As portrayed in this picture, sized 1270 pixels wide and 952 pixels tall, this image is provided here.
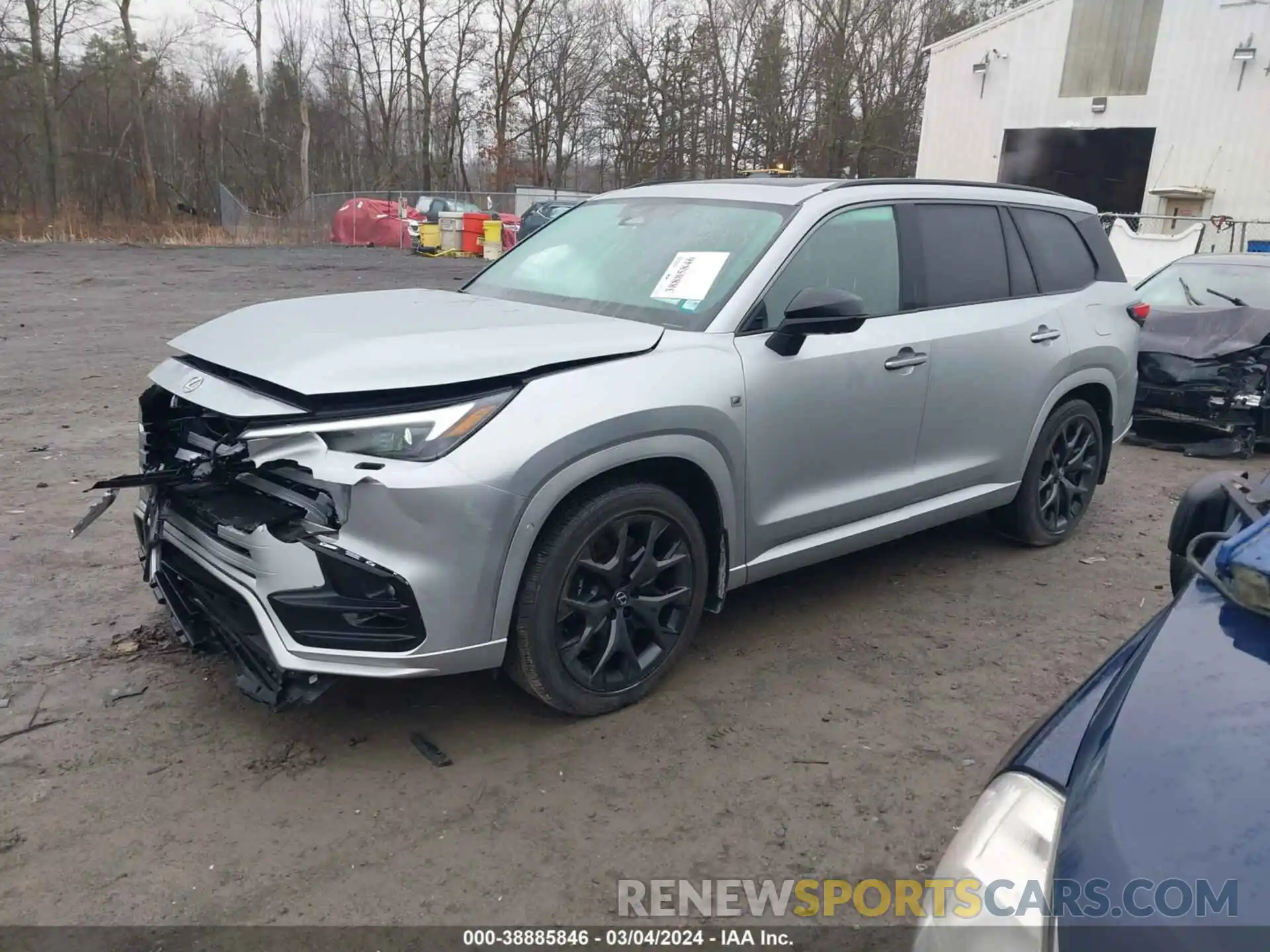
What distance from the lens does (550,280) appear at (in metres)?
4.20

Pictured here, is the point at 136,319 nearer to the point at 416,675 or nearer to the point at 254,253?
the point at 416,675

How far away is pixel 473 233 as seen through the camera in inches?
1153

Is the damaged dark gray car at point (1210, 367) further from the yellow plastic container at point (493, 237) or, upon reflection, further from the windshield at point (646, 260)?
the yellow plastic container at point (493, 237)

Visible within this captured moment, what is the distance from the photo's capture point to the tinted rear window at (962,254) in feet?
14.4

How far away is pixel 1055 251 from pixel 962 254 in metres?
0.91

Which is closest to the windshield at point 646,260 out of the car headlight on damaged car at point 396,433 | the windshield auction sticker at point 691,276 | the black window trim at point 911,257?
the windshield auction sticker at point 691,276

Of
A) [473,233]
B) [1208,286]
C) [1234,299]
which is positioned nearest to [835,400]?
[1234,299]

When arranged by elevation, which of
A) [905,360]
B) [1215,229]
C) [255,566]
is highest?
[1215,229]

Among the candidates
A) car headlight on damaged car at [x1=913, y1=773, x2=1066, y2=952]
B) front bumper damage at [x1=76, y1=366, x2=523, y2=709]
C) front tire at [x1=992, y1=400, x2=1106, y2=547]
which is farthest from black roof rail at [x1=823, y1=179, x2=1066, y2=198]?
car headlight on damaged car at [x1=913, y1=773, x2=1066, y2=952]

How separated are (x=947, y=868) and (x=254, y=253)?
29.2 metres

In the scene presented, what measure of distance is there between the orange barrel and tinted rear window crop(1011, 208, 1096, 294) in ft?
84.1

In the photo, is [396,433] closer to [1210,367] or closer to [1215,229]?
[1210,367]

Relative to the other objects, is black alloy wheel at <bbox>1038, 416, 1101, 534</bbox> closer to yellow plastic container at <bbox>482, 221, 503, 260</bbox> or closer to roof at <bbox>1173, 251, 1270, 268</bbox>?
roof at <bbox>1173, 251, 1270, 268</bbox>

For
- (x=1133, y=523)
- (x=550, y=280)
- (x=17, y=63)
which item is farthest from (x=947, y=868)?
(x=17, y=63)
